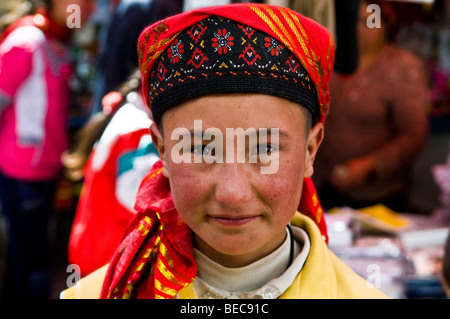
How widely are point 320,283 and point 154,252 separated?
40 centimetres

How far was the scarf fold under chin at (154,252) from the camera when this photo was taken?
3.91ft

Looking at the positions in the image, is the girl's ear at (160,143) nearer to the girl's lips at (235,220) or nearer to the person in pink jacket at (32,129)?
the girl's lips at (235,220)

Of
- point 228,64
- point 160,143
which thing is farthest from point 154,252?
point 228,64

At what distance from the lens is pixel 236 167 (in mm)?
1044

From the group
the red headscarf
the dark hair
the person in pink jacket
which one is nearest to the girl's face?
the red headscarf
